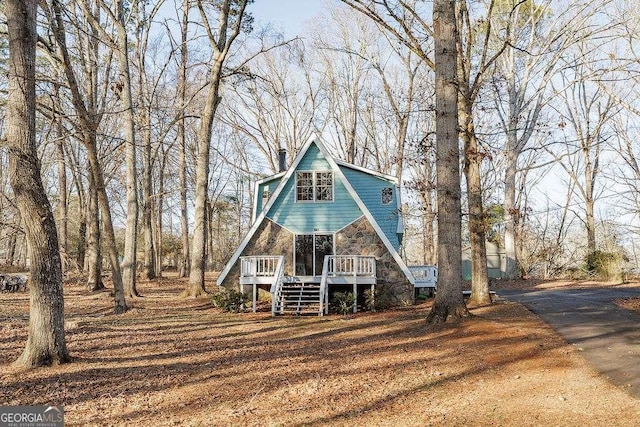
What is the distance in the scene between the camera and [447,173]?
981 centimetres

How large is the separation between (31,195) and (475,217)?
30.9 feet

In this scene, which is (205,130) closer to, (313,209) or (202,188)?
(202,188)

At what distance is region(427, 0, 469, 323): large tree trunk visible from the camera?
957cm

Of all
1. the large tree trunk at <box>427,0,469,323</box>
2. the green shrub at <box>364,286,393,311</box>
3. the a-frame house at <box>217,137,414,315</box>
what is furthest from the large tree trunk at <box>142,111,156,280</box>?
the large tree trunk at <box>427,0,469,323</box>

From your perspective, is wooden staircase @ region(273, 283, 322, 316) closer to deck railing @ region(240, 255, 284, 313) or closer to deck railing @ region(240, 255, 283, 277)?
deck railing @ region(240, 255, 284, 313)

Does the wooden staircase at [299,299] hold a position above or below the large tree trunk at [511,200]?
below

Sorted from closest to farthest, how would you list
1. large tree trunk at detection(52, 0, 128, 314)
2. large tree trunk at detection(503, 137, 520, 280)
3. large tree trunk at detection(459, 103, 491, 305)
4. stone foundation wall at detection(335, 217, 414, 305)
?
large tree trunk at detection(52, 0, 128, 314)
large tree trunk at detection(459, 103, 491, 305)
stone foundation wall at detection(335, 217, 414, 305)
large tree trunk at detection(503, 137, 520, 280)

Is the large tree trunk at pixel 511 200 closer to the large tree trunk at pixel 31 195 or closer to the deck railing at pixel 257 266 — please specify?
the deck railing at pixel 257 266

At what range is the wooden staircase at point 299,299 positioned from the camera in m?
12.9

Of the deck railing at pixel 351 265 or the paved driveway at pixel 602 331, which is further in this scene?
the deck railing at pixel 351 265

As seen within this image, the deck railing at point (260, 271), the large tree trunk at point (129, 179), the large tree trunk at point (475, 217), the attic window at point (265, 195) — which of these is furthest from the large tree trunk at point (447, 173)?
the large tree trunk at point (129, 179)

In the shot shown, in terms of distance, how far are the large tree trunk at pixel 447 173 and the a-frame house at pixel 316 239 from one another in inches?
170

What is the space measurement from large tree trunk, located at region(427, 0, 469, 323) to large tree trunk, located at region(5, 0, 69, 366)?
6.67 metres


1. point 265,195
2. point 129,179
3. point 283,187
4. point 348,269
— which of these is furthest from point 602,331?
point 129,179
